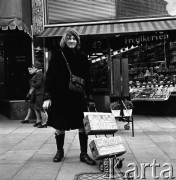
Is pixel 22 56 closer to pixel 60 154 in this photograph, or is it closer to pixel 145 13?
pixel 145 13

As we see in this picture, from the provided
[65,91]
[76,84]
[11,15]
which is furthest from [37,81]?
[76,84]

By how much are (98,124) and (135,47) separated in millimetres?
7058

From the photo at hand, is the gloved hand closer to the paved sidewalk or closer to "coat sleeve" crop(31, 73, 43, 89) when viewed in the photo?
the paved sidewalk

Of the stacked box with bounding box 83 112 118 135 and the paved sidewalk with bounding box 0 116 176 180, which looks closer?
the stacked box with bounding box 83 112 118 135

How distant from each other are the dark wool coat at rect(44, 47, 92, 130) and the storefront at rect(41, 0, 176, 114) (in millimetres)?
4993

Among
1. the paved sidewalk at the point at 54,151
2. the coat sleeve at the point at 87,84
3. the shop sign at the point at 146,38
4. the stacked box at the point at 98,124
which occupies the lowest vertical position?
the paved sidewalk at the point at 54,151

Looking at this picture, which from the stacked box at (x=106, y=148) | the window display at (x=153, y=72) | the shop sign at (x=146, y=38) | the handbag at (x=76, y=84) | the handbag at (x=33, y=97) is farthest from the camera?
the window display at (x=153, y=72)

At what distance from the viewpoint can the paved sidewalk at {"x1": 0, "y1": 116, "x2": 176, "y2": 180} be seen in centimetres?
439

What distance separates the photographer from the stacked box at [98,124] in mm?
4242

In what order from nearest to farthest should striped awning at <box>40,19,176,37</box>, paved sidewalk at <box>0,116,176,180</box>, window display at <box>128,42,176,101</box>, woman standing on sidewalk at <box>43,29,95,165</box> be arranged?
paved sidewalk at <box>0,116,176,180</box> → woman standing on sidewalk at <box>43,29,95,165</box> → striped awning at <box>40,19,176,37</box> → window display at <box>128,42,176,101</box>

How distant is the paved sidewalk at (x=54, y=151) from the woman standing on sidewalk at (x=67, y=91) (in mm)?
379

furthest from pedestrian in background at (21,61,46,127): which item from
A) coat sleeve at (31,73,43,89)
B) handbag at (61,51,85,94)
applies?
handbag at (61,51,85,94)

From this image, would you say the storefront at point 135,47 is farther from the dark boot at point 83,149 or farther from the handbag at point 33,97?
the dark boot at point 83,149

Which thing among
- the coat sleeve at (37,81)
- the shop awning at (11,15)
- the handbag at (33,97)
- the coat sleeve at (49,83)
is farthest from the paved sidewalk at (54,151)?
the shop awning at (11,15)
